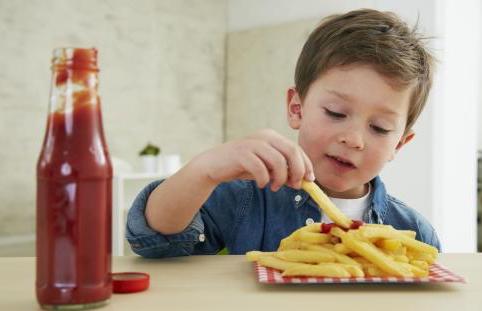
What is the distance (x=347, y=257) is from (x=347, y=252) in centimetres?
1

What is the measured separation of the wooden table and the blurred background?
8.93 feet

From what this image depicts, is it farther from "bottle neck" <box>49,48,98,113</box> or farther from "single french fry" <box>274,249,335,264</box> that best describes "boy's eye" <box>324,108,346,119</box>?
"bottle neck" <box>49,48,98,113</box>

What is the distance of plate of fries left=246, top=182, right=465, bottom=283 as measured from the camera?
73 cm

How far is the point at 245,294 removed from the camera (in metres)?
0.70

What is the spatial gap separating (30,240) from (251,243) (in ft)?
9.29

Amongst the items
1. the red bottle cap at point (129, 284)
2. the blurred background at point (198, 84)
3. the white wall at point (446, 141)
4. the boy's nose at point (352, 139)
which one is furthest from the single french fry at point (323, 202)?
the white wall at point (446, 141)

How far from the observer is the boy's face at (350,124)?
4.25ft

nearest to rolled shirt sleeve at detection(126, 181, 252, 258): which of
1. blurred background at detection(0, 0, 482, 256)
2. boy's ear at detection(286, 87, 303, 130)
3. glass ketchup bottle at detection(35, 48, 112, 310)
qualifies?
boy's ear at detection(286, 87, 303, 130)

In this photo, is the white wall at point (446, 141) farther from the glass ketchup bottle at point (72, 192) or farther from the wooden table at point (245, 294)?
the glass ketchup bottle at point (72, 192)

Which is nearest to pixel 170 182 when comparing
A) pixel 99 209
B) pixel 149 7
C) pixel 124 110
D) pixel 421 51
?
pixel 99 209

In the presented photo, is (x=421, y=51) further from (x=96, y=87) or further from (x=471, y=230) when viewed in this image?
(x=471, y=230)

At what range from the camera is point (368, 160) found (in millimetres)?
1364

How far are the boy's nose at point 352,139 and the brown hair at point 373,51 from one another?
7.1 inches

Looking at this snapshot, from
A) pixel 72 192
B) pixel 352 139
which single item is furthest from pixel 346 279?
pixel 352 139
